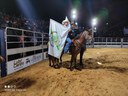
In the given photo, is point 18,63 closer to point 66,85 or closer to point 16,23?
point 66,85

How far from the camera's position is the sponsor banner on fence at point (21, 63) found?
254 inches

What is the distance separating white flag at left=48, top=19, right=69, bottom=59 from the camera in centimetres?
721

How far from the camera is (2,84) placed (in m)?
5.13

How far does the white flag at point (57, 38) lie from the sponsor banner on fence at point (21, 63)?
1.44 metres

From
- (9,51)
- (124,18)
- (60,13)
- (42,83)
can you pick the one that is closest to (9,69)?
(9,51)

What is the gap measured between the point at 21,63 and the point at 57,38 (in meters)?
2.11

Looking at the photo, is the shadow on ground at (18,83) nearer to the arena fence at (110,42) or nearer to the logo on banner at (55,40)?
the logo on banner at (55,40)

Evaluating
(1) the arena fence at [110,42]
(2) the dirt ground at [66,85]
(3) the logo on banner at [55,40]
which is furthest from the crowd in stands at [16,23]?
(1) the arena fence at [110,42]

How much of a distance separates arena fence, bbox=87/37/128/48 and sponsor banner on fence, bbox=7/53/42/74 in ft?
43.8

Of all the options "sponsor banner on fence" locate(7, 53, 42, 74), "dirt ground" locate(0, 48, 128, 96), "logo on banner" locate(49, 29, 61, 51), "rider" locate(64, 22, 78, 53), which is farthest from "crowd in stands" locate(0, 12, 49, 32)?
"dirt ground" locate(0, 48, 128, 96)

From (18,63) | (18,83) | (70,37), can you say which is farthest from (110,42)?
(18,83)

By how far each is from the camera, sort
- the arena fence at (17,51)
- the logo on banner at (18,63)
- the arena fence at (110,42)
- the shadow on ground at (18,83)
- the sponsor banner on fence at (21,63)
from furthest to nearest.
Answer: the arena fence at (110,42), the logo on banner at (18,63), the sponsor banner on fence at (21,63), the arena fence at (17,51), the shadow on ground at (18,83)

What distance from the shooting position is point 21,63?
7371mm

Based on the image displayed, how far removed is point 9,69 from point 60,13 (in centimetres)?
1560
